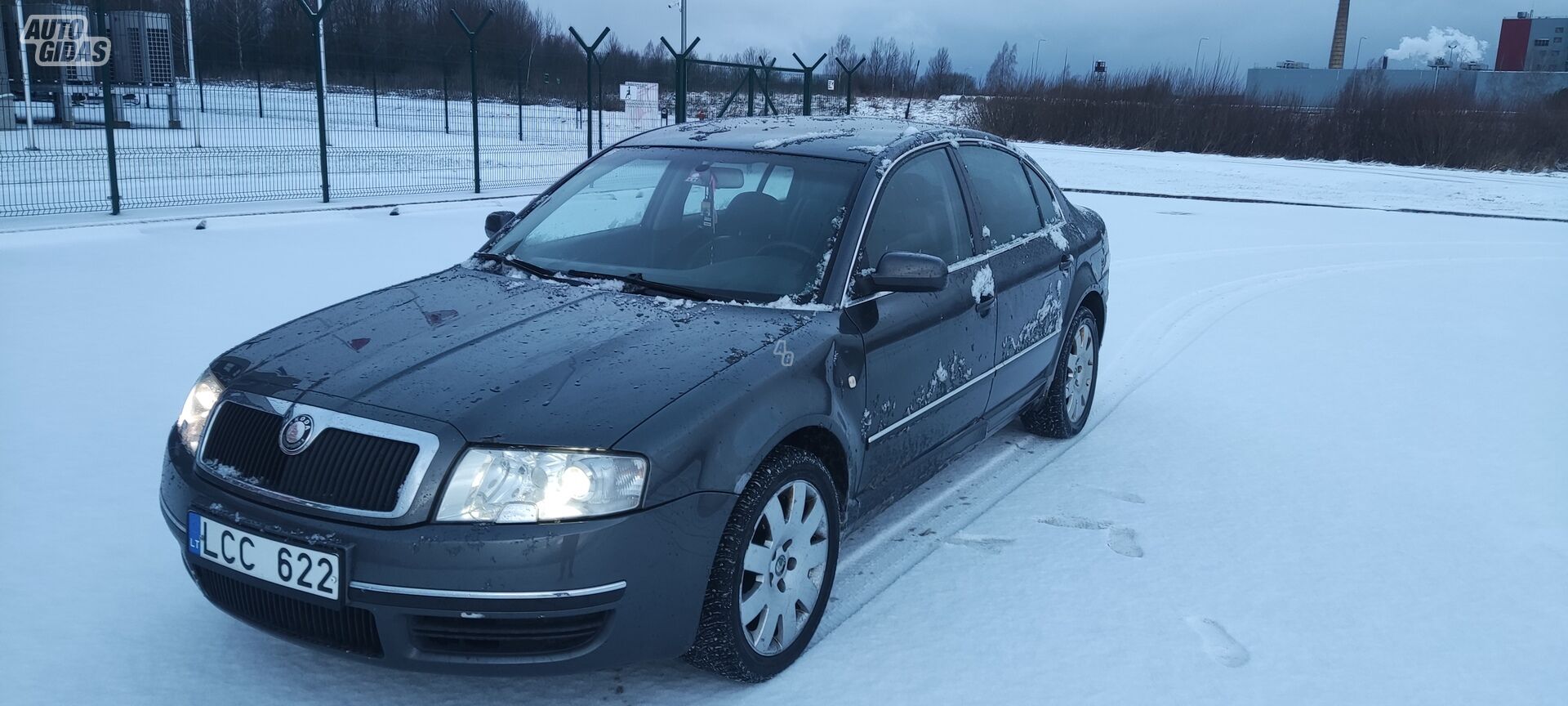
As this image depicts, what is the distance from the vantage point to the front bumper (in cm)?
251

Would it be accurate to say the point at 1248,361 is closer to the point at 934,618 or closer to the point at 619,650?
the point at 934,618

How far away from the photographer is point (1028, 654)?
3.31 m

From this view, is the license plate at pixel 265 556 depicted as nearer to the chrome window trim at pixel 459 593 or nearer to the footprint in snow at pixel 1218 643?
the chrome window trim at pixel 459 593

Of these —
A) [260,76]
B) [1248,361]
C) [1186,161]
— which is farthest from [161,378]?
[1186,161]

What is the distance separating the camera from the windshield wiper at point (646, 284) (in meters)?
3.57

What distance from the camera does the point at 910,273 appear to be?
3512 millimetres

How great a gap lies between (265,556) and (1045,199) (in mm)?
3867

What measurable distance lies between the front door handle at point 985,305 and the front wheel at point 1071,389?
1.02 m

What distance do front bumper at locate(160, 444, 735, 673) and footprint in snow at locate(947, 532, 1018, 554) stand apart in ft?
5.21

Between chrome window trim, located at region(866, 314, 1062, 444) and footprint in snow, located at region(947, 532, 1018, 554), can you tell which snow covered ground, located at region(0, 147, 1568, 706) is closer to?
footprint in snow, located at region(947, 532, 1018, 554)

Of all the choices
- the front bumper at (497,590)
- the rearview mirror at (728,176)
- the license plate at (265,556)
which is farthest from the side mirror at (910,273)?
the license plate at (265,556)

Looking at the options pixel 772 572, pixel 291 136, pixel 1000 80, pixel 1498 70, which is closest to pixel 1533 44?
pixel 1498 70

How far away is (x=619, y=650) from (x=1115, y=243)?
36.3 ft

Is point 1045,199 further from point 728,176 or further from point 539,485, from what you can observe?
point 539,485
